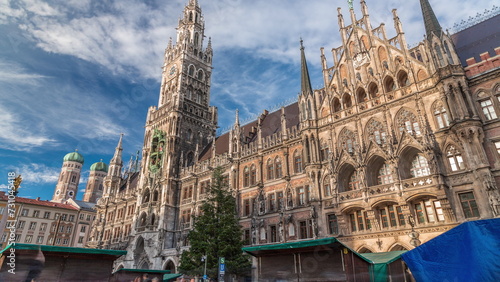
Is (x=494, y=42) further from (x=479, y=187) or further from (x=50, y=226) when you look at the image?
(x=50, y=226)

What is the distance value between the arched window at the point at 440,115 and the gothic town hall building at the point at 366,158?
7 centimetres

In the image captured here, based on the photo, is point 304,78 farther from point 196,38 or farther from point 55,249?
point 196,38

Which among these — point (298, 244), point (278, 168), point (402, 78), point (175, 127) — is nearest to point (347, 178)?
point (278, 168)

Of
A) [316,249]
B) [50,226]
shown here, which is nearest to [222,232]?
[316,249]

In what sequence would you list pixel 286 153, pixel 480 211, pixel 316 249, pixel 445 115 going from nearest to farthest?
1. pixel 316 249
2. pixel 480 211
3. pixel 445 115
4. pixel 286 153

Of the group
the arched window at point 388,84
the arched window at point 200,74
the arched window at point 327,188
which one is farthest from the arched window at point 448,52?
the arched window at point 200,74

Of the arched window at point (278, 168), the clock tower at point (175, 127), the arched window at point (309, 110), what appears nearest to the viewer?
the arched window at point (309, 110)

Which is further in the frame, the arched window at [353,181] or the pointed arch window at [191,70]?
the pointed arch window at [191,70]

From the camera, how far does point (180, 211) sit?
131 feet

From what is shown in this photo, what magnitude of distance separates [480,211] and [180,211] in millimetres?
31768

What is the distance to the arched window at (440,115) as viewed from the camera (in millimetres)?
21034

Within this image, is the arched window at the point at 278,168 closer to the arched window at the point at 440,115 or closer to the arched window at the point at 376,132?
the arched window at the point at 376,132

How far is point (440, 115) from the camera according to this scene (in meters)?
21.4

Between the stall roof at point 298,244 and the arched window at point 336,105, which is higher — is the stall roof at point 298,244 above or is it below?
below
